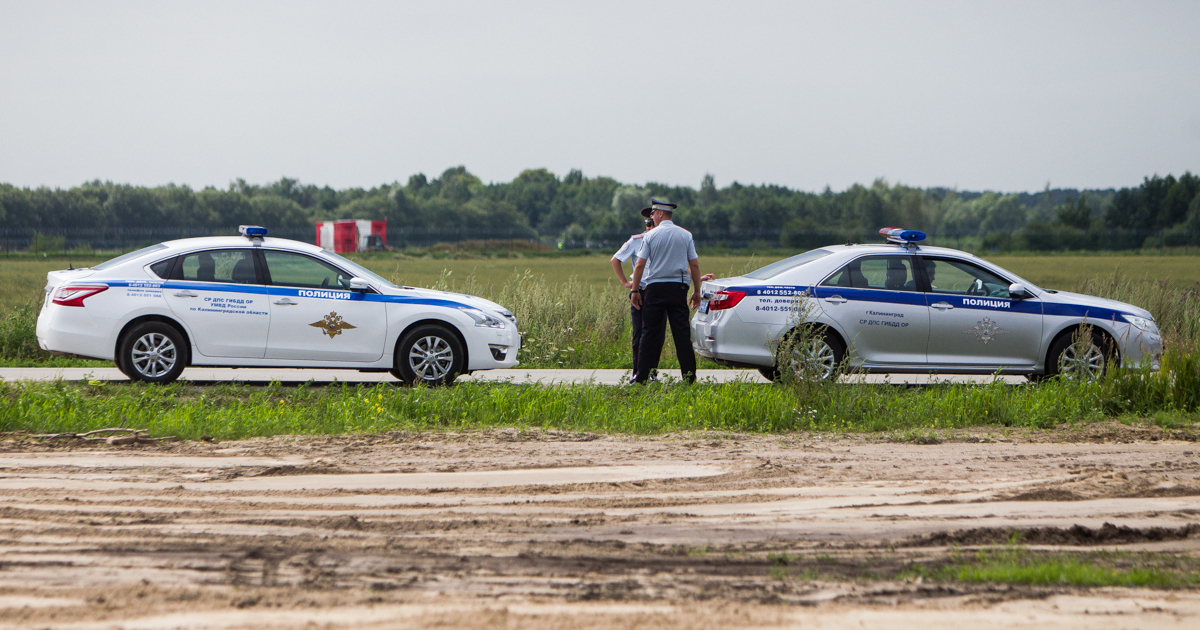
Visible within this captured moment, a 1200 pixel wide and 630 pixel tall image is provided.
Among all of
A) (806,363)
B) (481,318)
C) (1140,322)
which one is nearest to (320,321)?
(481,318)

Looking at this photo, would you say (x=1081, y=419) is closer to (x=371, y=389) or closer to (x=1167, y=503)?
(x=1167, y=503)

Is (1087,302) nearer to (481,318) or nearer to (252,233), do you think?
(481,318)

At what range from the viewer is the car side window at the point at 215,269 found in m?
10.0

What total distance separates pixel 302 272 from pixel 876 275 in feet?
20.1

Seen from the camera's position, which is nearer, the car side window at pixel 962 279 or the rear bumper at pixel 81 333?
the rear bumper at pixel 81 333

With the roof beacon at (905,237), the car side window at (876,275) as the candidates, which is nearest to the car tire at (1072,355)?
the car side window at (876,275)

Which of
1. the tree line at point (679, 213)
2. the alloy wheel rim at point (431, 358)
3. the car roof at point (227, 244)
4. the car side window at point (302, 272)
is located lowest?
the alloy wheel rim at point (431, 358)

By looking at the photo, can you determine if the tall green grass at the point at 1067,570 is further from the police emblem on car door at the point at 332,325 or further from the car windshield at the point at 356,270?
the car windshield at the point at 356,270

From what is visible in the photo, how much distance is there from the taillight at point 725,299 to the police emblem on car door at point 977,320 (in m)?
2.11

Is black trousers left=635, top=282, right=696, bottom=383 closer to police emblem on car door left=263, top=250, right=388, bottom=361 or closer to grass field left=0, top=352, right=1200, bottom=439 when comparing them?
grass field left=0, top=352, right=1200, bottom=439

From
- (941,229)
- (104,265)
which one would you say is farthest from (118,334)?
(941,229)

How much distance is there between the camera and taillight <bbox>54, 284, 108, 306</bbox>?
31.9 feet

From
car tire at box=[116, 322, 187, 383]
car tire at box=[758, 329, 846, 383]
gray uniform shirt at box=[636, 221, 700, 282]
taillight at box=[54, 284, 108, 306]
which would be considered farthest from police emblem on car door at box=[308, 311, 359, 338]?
car tire at box=[758, 329, 846, 383]

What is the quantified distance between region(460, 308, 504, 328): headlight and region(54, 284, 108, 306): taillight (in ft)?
12.0
